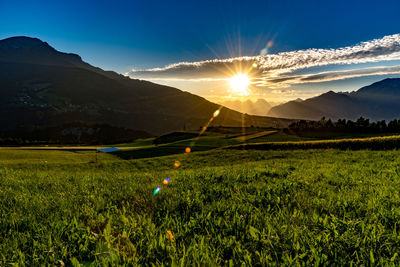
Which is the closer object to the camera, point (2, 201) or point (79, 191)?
point (2, 201)

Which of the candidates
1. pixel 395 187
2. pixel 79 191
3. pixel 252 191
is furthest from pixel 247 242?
pixel 395 187

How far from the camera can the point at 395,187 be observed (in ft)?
16.1

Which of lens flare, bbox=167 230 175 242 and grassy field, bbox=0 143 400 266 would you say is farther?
lens flare, bbox=167 230 175 242

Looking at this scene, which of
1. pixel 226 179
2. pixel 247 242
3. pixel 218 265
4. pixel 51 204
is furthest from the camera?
pixel 226 179

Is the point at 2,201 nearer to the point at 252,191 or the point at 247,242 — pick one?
the point at 247,242

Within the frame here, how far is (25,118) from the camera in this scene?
184 metres

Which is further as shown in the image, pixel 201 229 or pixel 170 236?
pixel 201 229

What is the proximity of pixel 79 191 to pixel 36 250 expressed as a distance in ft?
9.56

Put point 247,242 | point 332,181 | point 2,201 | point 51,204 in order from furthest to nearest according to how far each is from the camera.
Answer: point 332,181 < point 2,201 < point 51,204 < point 247,242

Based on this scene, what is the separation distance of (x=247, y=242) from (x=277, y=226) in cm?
61

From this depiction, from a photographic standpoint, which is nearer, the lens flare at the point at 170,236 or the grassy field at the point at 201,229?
the grassy field at the point at 201,229

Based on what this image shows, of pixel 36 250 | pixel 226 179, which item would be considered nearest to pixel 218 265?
pixel 36 250

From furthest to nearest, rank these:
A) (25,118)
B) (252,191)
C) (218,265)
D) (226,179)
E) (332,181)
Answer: (25,118)
(226,179)
(332,181)
(252,191)
(218,265)

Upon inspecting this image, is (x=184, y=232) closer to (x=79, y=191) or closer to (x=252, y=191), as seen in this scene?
(x=252, y=191)
